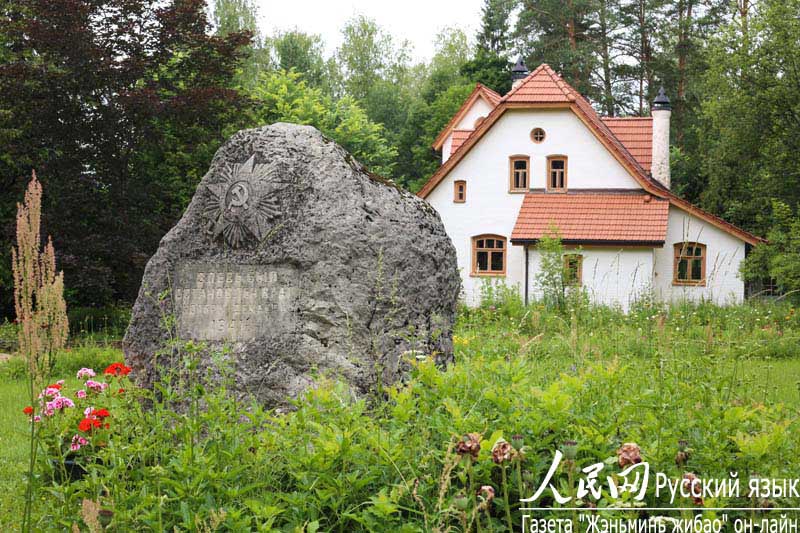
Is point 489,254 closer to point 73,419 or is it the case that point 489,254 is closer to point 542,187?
point 542,187

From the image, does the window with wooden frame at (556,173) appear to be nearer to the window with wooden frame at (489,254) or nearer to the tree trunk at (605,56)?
the window with wooden frame at (489,254)

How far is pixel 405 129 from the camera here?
4497 cm

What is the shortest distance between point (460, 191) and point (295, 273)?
20223 mm

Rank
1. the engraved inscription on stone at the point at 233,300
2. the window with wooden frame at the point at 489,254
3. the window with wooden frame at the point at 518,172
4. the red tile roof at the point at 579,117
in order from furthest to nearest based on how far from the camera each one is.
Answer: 1. the window with wooden frame at the point at 518,172
2. the window with wooden frame at the point at 489,254
3. the red tile roof at the point at 579,117
4. the engraved inscription on stone at the point at 233,300

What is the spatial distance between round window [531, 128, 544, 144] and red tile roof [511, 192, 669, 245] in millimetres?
1703

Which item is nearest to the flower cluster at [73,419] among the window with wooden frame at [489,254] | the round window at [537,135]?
the window with wooden frame at [489,254]

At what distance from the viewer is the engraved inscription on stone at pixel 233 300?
5844 mm

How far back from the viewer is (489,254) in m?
25.3

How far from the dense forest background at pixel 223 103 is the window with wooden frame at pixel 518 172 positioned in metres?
6.40

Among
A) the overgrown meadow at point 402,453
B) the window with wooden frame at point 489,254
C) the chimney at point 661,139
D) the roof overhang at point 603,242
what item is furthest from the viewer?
the window with wooden frame at point 489,254

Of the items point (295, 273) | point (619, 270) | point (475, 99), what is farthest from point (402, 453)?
point (475, 99)

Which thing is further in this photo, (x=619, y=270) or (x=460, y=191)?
(x=460, y=191)

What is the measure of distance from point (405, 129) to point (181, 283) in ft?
130

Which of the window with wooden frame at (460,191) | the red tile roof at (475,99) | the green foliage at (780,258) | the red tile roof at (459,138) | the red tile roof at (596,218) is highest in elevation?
the red tile roof at (475,99)
